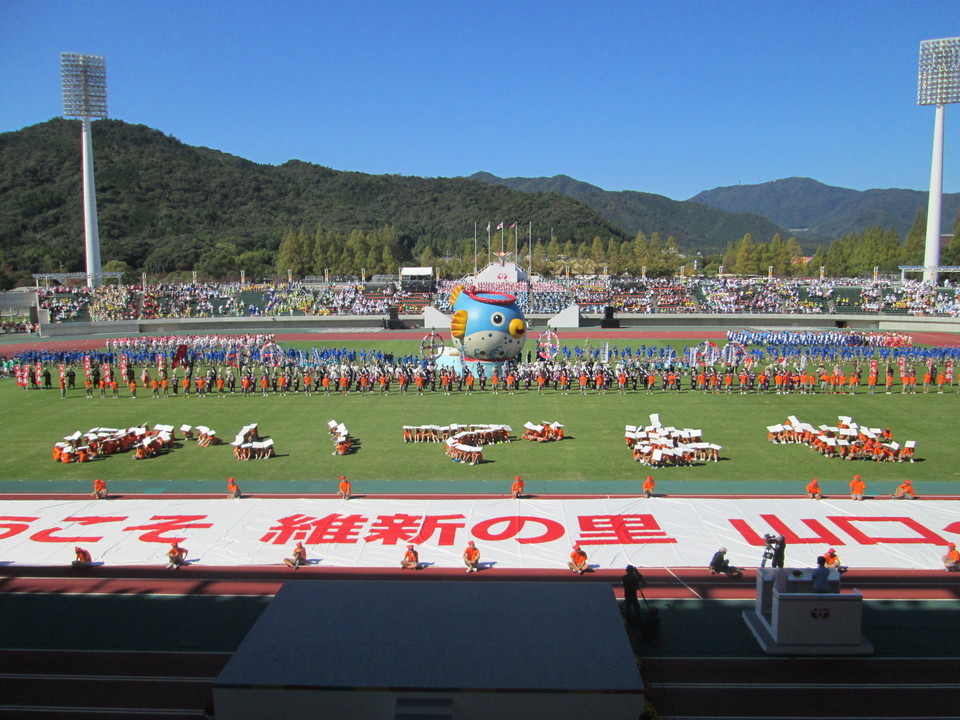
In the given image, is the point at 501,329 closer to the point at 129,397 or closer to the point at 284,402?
the point at 284,402

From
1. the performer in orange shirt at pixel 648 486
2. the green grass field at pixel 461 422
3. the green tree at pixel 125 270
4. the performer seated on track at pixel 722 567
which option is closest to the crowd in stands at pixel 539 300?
the green tree at pixel 125 270

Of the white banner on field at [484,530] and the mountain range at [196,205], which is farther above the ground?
the mountain range at [196,205]

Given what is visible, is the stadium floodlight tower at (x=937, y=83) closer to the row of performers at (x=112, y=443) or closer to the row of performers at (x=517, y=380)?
the row of performers at (x=517, y=380)

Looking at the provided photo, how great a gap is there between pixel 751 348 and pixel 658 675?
105 ft

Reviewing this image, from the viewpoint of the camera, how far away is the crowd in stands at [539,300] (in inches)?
2173

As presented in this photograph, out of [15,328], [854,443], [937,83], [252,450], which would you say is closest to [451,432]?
[252,450]

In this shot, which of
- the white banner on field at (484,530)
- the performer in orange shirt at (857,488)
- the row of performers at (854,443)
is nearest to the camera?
the white banner on field at (484,530)

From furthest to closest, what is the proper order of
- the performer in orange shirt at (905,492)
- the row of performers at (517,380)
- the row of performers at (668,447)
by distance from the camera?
1. the row of performers at (517,380)
2. the row of performers at (668,447)
3. the performer in orange shirt at (905,492)

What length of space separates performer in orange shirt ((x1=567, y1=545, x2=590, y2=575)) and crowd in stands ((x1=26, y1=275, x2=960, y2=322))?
40.4 metres

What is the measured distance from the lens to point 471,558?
1204 cm

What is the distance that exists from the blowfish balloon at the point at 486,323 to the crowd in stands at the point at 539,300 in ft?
79.4

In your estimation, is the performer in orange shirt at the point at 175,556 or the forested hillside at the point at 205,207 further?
the forested hillside at the point at 205,207

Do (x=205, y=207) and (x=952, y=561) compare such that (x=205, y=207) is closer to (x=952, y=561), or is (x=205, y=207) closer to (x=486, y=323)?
(x=486, y=323)

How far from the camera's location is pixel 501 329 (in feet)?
88.5
